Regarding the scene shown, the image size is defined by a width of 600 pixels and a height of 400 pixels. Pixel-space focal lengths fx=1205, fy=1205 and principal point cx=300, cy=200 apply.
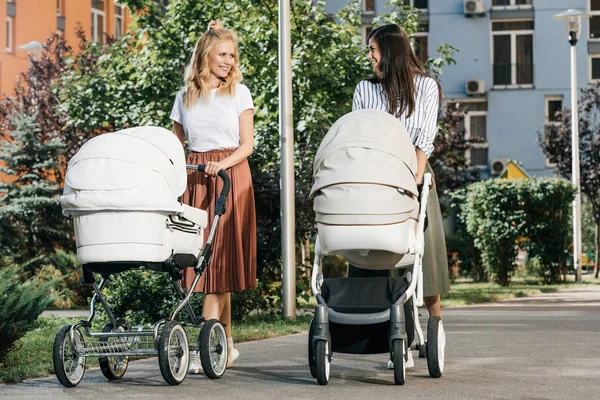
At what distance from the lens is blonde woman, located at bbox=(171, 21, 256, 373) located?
298 inches

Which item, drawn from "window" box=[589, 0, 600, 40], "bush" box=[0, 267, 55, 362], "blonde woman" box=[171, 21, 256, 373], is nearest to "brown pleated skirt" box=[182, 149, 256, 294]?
"blonde woman" box=[171, 21, 256, 373]

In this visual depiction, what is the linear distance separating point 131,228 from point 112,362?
99 cm

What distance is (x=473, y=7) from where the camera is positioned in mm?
41469

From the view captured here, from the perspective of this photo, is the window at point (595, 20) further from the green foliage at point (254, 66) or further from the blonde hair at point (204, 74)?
the blonde hair at point (204, 74)

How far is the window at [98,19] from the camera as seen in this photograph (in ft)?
151

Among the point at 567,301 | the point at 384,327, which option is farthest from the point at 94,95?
the point at 384,327

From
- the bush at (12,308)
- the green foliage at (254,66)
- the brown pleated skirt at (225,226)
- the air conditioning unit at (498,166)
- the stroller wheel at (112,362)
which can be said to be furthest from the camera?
the air conditioning unit at (498,166)

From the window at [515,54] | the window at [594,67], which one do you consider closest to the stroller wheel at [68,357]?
the window at [515,54]

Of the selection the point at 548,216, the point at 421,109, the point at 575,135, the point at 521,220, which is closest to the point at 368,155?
the point at 421,109

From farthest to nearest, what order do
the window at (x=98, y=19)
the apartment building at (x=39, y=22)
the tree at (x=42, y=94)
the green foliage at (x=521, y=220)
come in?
the window at (x=98, y=19) < the apartment building at (x=39, y=22) < the tree at (x=42, y=94) < the green foliage at (x=521, y=220)

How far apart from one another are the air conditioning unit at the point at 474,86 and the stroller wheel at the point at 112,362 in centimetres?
3501

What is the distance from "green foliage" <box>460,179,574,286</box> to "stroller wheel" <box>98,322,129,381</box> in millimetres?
17116

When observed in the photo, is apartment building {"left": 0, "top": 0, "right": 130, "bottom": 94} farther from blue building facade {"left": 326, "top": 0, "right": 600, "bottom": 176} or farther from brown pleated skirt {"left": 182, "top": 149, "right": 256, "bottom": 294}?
brown pleated skirt {"left": 182, "top": 149, "right": 256, "bottom": 294}

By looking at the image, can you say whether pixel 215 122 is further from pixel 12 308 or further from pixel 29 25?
pixel 29 25
